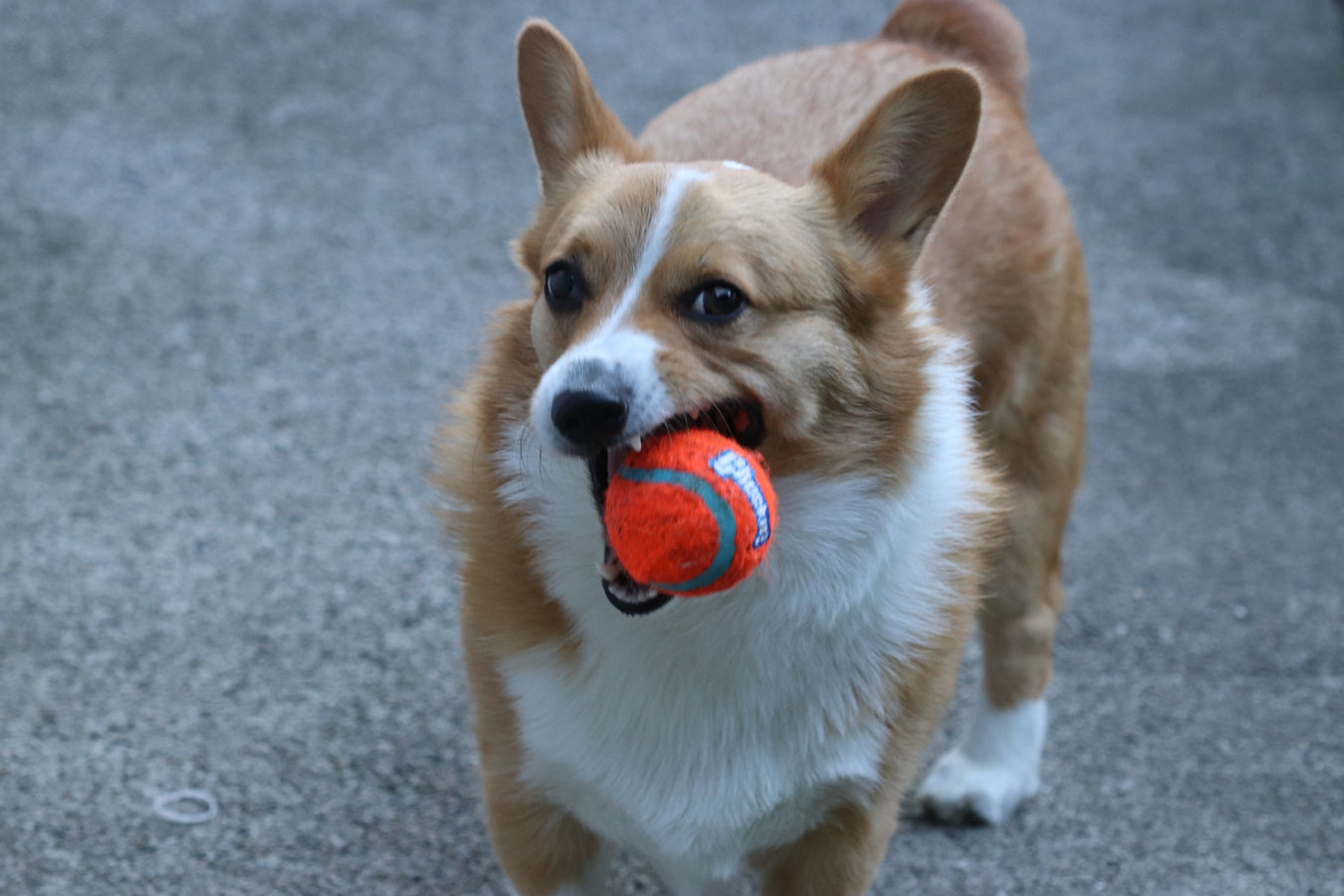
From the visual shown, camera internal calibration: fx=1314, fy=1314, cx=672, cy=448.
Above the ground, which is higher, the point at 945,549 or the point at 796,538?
the point at 796,538

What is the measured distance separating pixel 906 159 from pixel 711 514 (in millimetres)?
930

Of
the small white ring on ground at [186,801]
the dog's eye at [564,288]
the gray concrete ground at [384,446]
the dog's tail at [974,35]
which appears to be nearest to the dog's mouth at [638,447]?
the dog's eye at [564,288]

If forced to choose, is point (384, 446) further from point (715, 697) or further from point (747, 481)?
point (747, 481)

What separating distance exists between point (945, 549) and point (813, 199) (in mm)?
743

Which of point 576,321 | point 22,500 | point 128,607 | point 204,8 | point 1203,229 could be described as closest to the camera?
point 576,321

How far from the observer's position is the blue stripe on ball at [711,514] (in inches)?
80.4

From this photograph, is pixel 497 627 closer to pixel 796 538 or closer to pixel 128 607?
pixel 796 538

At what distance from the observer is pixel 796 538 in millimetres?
2404

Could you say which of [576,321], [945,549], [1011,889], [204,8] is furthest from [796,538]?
[204,8]

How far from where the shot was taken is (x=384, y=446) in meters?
4.74

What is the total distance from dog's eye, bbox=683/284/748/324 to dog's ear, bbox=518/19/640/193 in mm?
547

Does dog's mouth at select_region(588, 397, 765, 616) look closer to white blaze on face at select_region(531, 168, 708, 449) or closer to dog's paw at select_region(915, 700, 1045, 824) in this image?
white blaze on face at select_region(531, 168, 708, 449)

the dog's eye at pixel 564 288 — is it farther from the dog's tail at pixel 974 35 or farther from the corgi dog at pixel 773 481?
the dog's tail at pixel 974 35

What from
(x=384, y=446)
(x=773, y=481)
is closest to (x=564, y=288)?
(x=773, y=481)
